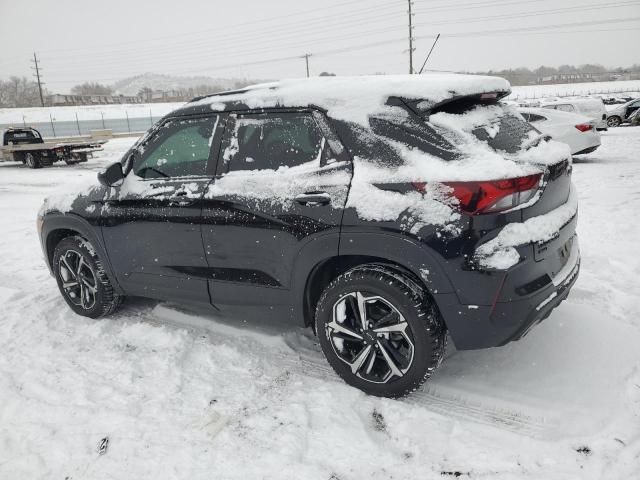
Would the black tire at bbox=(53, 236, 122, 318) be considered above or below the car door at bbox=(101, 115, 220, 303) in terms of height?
below

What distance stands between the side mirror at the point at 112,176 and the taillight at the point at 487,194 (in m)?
2.50

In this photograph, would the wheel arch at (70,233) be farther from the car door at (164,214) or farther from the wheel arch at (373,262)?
the wheel arch at (373,262)

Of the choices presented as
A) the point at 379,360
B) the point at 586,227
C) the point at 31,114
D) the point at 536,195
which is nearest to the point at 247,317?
the point at 379,360

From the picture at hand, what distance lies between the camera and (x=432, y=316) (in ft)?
8.35

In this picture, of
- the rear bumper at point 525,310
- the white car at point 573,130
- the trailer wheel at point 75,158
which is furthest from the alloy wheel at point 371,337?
the trailer wheel at point 75,158

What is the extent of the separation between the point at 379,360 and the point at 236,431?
90cm

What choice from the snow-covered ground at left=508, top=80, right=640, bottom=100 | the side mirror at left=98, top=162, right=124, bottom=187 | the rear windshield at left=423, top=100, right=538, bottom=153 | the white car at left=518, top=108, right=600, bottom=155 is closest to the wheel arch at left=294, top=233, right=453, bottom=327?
the rear windshield at left=423, top=100, right=538, bottom=153

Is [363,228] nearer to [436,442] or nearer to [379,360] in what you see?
[379,360]

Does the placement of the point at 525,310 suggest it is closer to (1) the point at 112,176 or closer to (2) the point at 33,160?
(1) the point at 112,176

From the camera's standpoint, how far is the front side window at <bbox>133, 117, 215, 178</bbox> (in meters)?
3.26

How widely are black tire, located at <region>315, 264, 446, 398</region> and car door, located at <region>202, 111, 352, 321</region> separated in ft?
0.82

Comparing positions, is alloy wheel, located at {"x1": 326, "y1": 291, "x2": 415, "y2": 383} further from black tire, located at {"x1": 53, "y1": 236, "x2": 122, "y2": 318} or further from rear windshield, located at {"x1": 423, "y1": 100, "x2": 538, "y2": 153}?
black tire, located at {"x1": 53, "y1": 236, "x2": 122, "y2": 318}

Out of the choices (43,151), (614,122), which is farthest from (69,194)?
(614,122)

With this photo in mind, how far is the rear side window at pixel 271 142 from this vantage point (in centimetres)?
281
